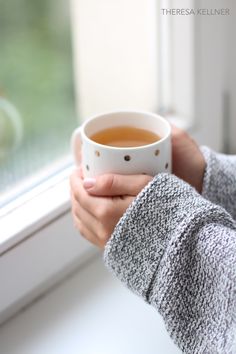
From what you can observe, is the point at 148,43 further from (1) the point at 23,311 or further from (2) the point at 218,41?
(1) the point at 23,311

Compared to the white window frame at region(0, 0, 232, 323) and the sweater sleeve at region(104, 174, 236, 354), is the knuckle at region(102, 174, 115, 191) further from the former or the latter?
the white window frame at region(0, 0, 232, 323)

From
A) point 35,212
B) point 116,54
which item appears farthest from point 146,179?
point 116,54

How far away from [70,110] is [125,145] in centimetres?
32

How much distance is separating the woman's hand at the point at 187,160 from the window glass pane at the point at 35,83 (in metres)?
0.19

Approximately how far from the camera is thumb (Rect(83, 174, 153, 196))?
17.3 inches

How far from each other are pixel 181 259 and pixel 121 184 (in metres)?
0.07

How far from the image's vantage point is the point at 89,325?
1.80ft

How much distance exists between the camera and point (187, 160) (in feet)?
1.75

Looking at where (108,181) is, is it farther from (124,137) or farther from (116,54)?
(116,54)

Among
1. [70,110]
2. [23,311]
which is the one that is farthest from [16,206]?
[70,110]

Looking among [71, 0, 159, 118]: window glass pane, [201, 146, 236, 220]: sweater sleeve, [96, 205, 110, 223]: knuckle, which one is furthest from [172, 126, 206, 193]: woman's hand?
[71, 0, 159, 118]: window glass pane

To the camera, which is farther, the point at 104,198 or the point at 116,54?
the point at 116,54

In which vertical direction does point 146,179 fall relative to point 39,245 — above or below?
above

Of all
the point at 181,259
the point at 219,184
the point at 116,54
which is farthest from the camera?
the point at 116,54
